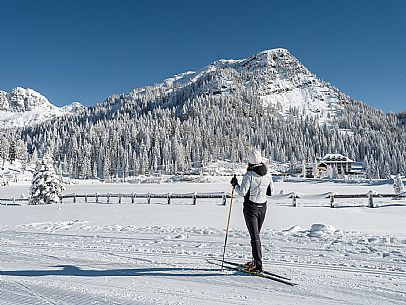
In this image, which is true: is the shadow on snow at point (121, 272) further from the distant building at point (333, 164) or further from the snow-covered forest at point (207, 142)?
the distant building at point (333, 164)

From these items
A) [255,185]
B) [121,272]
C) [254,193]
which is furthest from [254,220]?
[121,272]

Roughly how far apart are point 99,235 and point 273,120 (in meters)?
184

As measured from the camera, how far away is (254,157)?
5.61 m

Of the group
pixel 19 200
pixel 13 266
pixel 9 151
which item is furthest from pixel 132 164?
pixel 13 266

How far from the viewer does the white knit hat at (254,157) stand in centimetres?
560

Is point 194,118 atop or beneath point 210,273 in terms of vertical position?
atop

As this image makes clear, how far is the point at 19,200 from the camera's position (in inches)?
1259

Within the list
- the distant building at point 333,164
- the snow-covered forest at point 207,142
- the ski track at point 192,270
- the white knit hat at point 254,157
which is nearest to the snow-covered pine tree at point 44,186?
the ski track at point 192,270

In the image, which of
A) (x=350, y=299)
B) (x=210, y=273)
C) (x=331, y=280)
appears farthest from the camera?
(x=210, y=273)

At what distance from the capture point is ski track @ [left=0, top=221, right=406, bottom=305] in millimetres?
4434

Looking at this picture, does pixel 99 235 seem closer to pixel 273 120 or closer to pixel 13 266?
pixel 13 266

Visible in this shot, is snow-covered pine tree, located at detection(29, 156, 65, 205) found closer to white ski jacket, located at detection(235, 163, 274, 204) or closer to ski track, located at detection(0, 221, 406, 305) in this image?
ski track, located at detection(0, 221, 406, 305)

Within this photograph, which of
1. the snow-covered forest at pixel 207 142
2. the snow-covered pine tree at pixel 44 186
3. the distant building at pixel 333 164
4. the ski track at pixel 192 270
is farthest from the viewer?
the snow-covered forest at pixel 207 142

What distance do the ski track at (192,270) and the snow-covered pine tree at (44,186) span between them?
64.2 feet
